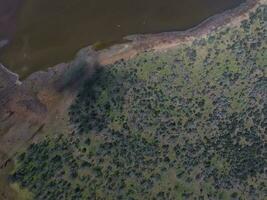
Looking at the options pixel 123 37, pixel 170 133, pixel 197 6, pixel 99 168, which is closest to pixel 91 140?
A: pixel 99 168

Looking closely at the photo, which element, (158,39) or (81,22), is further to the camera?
(81,22)

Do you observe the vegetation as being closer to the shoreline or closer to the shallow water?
the shoreline

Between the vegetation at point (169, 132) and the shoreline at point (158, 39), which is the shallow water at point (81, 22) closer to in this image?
the shoreline at point (158, 39)

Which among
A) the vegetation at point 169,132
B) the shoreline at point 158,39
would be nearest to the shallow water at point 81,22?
the shoreline at point 158,39

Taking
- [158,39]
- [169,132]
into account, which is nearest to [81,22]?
[158,39]

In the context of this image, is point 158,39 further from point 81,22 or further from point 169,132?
point 169,132

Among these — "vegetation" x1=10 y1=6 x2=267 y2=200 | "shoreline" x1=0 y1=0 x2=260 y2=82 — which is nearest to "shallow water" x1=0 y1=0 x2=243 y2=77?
"shoreline" x1=0 y1=0 x2=260 y2=82

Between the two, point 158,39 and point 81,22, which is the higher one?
point 81,22
